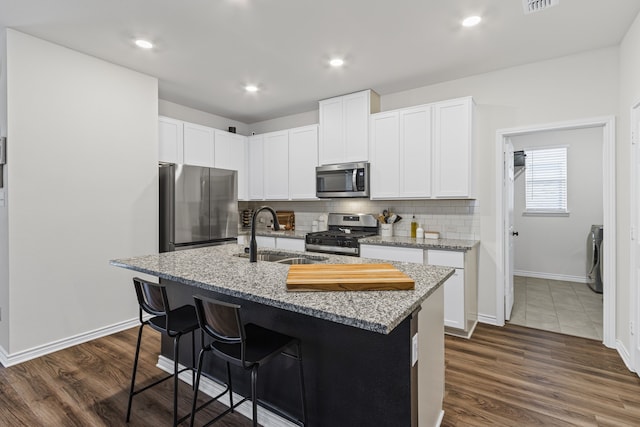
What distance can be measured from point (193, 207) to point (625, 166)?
412cm

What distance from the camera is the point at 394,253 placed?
3533 millimetres

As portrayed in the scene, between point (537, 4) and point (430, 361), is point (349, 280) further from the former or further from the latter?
point (537, 4)

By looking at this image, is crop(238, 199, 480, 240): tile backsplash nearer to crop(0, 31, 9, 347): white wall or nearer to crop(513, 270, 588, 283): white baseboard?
crop(513, 270, 588, 283): white baseboard

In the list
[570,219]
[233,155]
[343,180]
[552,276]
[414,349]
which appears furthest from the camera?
[552,276]

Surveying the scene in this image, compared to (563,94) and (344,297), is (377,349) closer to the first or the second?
(344,297)

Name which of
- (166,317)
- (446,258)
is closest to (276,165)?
(446,258)

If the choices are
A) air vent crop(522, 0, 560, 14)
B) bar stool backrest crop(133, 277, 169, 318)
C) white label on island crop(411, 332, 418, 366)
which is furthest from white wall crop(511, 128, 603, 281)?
bar stool backrest crop(133, 277, 169, 318)

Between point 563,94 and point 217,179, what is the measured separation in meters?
3.80

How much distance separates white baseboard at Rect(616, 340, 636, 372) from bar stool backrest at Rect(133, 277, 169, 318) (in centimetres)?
341

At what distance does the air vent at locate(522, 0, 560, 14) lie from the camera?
2.27 m

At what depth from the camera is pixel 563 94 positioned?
10.4ft

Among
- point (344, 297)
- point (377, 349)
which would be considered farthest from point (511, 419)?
point (344, 297)

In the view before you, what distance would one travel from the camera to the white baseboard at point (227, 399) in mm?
1883

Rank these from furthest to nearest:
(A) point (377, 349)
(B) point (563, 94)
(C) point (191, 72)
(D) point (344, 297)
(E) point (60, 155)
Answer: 1. (C) point (191, 72)
2. (B) point (563, 94)
3. (E) point (60, 155)
4. (A) point (377, 349)
5. (D) point (344, 297)
